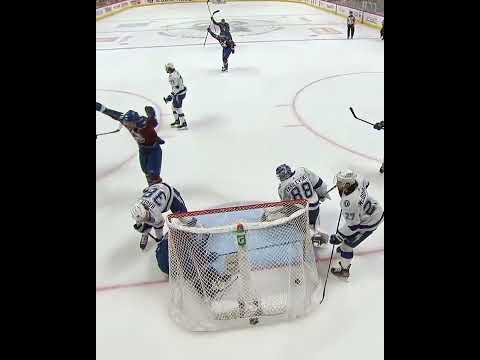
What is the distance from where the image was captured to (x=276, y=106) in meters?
5.87

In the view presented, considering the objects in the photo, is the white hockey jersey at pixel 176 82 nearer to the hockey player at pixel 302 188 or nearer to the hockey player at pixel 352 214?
the hockey player at pixel 302 188

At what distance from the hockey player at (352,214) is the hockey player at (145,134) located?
1.55 metres

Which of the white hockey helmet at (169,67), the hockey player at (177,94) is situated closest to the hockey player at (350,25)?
the hockey player at (177,94)

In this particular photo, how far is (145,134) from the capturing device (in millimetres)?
3277

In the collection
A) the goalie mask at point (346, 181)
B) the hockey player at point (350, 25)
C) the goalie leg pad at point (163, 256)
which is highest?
the hockey player at point (350, 25)

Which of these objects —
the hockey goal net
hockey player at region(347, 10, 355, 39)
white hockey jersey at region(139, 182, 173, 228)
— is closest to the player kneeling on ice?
white hockey jersey at region(139, 182, 173, 228)

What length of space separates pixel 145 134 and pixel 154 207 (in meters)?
0.86

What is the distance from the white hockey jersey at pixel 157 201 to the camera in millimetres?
2594

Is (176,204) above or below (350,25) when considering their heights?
below

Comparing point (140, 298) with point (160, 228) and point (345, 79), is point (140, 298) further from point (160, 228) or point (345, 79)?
point (345, 79)

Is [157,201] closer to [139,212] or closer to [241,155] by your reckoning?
[139,212]

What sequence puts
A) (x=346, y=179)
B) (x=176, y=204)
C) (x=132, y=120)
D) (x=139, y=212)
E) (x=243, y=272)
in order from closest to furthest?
(x=243, y=272) < (x=346, y=179) < (x=139, y=212) < (x=176, y=204) < (x=132, y=120)

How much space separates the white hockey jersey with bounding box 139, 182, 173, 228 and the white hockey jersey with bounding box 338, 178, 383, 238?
1.04m

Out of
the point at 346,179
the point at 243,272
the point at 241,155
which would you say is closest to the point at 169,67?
the point at 241,155
